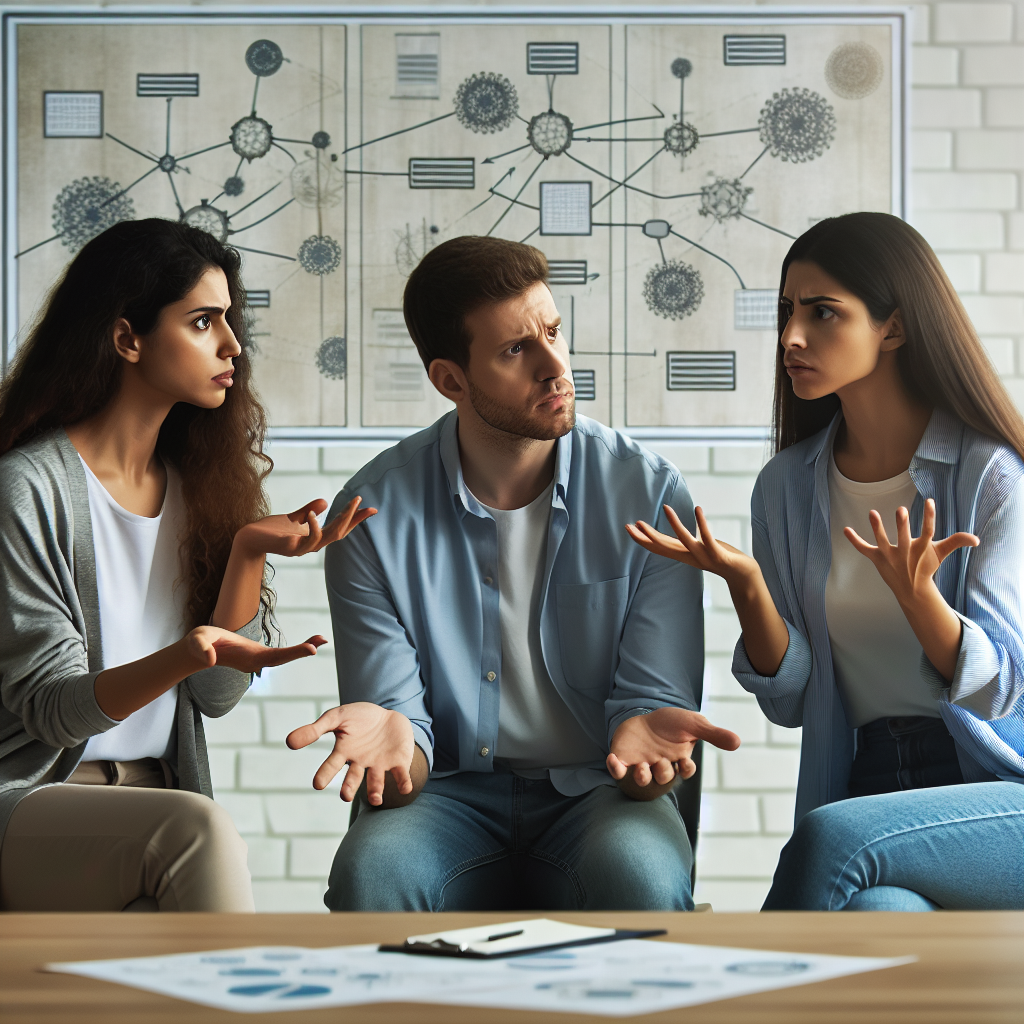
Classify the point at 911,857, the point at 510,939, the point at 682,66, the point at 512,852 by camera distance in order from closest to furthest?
1. the point at 510,939
2. the point at 911,857
3. the point at 512,852
4. the point at 682,66

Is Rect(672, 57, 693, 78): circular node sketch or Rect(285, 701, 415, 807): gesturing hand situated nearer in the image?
Rect(285, 701, 415, 807): gesturing hand

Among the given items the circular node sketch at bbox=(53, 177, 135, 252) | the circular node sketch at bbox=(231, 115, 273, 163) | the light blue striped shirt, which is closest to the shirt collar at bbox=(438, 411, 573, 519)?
the light blue striped shirt

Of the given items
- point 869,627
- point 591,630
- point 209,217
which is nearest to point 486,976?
point 591,630

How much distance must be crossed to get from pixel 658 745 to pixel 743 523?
1.49 metres

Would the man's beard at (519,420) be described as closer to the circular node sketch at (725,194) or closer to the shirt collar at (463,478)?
the shirt collar at (463,478)

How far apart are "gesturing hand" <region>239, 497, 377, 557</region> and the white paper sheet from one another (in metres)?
1.00

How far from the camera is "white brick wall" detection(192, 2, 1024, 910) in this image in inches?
121

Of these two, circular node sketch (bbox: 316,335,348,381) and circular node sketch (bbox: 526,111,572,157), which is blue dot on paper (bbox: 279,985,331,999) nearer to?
circular node sketch (bbox: 316,335,348,381)

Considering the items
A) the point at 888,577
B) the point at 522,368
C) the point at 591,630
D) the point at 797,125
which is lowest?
the point at 591,630

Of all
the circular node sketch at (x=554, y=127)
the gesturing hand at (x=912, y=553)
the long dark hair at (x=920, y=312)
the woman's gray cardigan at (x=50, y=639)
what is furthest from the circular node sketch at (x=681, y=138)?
the woman's gray cardigan at (x=50, y=639)

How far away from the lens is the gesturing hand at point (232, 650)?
1.60m

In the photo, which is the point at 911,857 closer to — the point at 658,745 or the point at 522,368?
the point at 658,745

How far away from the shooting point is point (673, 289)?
3057mm

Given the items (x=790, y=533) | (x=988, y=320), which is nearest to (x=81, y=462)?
(x=790, y=533)
